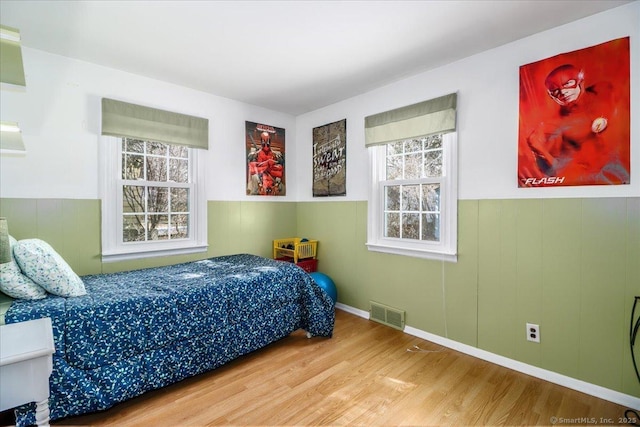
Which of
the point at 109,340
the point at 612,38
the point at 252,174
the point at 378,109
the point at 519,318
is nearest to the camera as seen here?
the point at 109,340

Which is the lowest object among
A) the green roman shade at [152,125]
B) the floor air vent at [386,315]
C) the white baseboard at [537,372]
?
the white baseboard at [537,372]

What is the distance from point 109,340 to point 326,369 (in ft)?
4.91

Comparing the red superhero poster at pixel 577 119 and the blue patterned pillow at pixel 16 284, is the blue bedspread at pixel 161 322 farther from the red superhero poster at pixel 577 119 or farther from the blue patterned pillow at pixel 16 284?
the red superhero poster at pixel 577 119

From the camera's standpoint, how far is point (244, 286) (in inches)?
98.7

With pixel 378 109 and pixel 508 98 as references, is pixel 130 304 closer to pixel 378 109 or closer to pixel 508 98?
pixel 378 109

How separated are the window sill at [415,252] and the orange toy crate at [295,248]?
851 mm

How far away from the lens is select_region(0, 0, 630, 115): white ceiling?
1957mm

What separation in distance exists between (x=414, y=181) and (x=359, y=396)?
195 centimetres

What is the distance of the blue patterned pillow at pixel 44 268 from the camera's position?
6.14ft

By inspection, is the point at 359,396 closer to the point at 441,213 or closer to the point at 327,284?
the point at 327,284

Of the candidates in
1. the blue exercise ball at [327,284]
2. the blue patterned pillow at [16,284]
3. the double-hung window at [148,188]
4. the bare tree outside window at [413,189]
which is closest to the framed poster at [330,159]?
the bare tree outside window at [413,189]

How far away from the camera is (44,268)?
1895 millimetres

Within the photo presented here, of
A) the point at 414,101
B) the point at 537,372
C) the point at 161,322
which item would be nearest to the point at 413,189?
the point at 414,101

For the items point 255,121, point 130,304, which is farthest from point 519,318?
point 255,121
